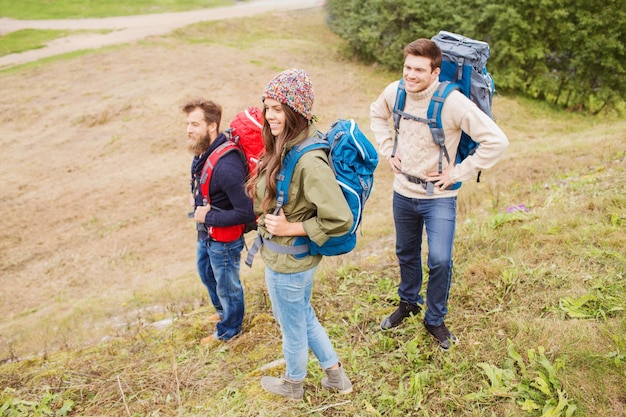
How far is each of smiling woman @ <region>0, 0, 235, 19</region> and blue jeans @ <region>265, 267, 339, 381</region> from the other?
2620 centimetres

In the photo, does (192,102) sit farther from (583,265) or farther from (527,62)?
(527,62)

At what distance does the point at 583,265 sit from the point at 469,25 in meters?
15.4

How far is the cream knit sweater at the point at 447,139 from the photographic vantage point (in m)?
3.05

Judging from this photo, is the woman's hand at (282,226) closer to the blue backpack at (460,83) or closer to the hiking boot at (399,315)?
the blue backpack at (460,83)

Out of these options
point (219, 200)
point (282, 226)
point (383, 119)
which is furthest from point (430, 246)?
point (219, 200)

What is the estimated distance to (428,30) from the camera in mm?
18062

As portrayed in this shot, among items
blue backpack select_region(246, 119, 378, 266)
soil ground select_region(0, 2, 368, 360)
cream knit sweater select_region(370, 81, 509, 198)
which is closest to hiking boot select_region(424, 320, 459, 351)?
cream knit sweater select_region(370, 81, 509, 198)

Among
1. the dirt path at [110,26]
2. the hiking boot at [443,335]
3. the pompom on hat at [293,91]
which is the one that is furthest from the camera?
the dirt path at [110,26]

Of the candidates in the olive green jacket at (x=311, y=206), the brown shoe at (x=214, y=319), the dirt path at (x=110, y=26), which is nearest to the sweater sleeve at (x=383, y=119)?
the olive green jacket at (x=311, y=206)

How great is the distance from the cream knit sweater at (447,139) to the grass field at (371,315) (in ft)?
3.83

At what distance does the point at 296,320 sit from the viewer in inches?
110

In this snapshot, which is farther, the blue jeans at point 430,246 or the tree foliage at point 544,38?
the tree foliage at point 544,38

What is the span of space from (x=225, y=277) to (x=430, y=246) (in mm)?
1722

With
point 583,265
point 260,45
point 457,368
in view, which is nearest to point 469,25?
point 260,45
